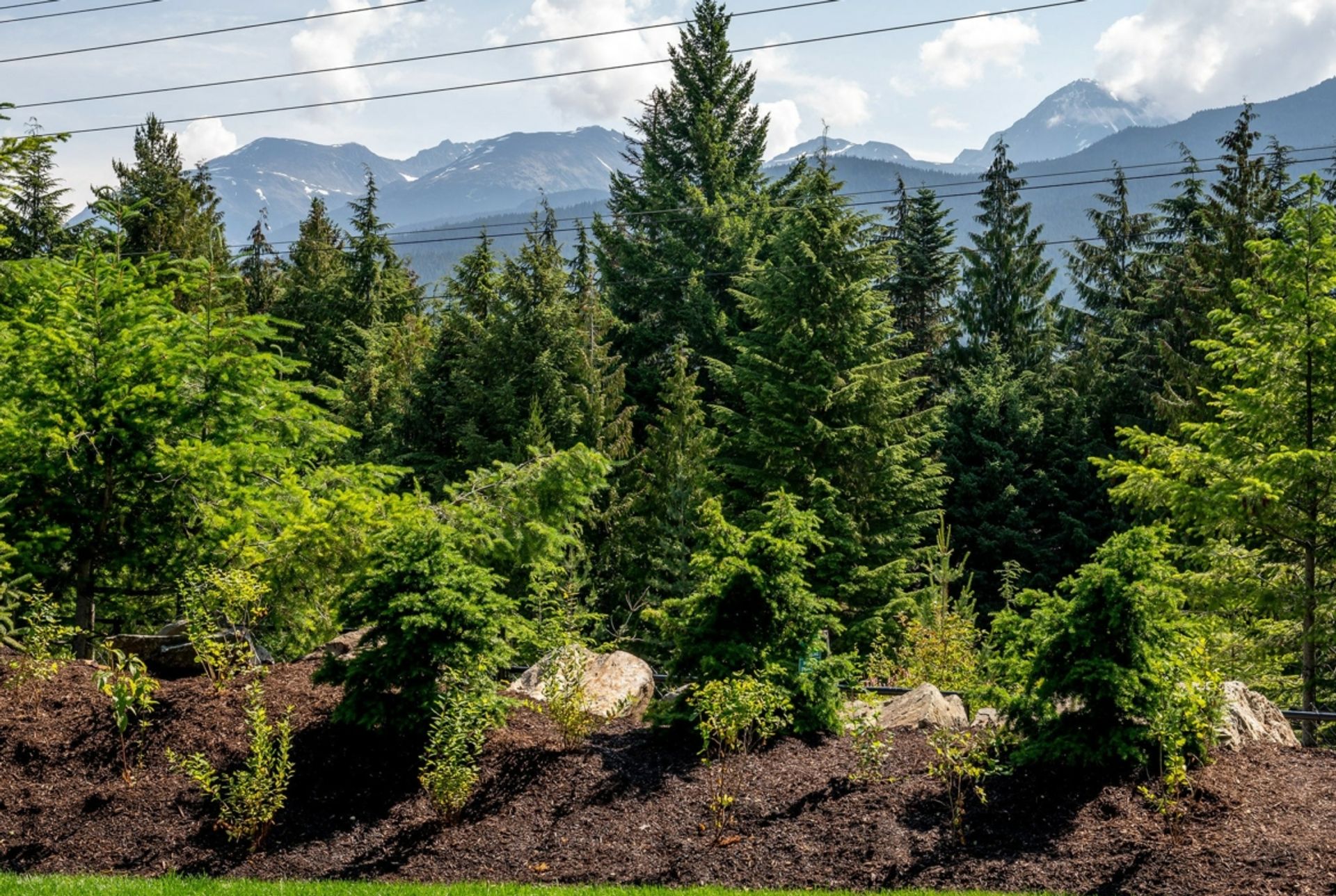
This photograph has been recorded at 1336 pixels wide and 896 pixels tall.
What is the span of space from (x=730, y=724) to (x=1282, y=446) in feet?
24.4

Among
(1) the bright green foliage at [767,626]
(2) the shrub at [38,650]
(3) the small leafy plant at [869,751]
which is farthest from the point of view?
(2) the shrub at [38,650]

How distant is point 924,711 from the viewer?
26.7 ft

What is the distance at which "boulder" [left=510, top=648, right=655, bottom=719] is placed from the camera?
885 cm

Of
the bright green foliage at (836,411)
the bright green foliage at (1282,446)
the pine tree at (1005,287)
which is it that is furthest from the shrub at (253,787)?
the pine tree at (1005,287)

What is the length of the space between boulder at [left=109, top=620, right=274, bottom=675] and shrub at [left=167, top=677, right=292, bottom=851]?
6.90 feet

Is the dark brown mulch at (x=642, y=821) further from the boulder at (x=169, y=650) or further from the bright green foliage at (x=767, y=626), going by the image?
the boulder at (x=169, y=650)

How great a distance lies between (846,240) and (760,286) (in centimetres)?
204

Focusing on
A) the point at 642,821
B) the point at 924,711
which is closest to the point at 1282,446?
the point at 924,711

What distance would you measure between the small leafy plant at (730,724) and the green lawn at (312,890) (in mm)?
800

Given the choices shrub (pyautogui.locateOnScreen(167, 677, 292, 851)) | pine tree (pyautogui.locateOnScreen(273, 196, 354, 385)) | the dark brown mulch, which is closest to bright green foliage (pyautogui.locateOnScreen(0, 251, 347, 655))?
the dark brown mulch

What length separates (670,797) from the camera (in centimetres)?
704

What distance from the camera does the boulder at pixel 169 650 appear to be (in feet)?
31.1

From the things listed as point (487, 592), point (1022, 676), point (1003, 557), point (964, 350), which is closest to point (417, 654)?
point (487, 592)

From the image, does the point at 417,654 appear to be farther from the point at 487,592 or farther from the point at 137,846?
the point at 137,846
